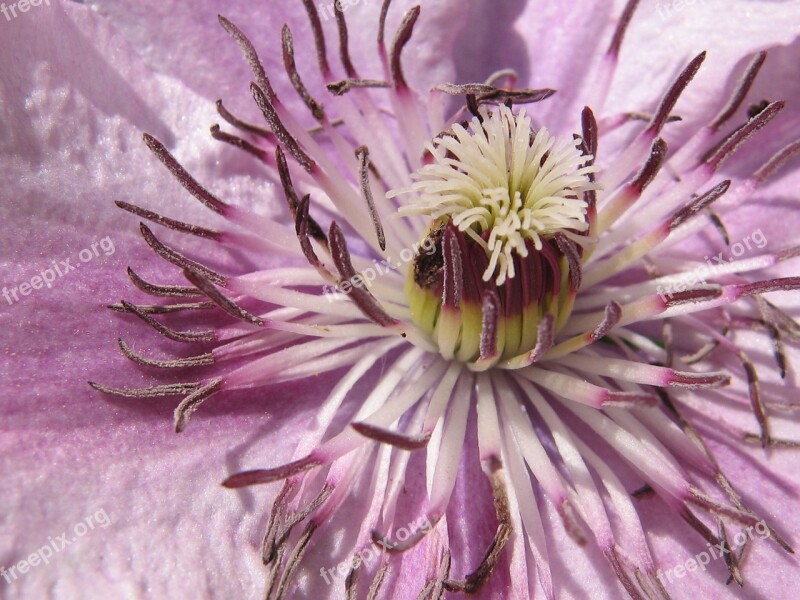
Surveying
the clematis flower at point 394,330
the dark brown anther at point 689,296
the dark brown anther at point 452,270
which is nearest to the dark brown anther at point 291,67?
the clematis flower at point 394,330

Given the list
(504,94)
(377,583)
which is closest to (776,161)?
(504,94)

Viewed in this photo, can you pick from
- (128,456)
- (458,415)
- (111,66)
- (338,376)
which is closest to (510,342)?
(458,415)

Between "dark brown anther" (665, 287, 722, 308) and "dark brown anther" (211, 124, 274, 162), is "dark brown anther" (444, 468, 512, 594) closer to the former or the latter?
"dark brown anther" (665, 287, 722, 308)

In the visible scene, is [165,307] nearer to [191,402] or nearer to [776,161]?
[191,402]

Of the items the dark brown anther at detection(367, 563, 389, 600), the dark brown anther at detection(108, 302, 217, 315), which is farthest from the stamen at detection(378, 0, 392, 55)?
the dark brown anther at detection(367, 563, 389, 600)

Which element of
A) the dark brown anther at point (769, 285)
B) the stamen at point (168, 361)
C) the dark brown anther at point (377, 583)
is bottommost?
the dark brown anther at point (377, 583)

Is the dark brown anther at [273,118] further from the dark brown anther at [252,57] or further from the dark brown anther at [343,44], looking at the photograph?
the dark brown anther at [343,44]
